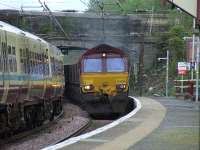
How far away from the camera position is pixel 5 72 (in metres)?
18.1

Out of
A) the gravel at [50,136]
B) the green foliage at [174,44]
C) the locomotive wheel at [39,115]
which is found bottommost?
the gravel at [50,136]

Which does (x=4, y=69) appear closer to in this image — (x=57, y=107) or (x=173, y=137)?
(x=173, y=137)

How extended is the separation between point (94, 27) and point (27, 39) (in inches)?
1457

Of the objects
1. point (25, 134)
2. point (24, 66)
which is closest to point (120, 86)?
point (25, 134)

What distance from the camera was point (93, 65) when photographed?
36.5m

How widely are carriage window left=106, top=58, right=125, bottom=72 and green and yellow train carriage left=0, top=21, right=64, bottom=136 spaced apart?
251 inches

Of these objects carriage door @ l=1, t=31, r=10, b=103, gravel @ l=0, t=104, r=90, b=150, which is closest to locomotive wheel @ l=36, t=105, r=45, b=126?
gravel @ l=0, t=104, r=90, b=150

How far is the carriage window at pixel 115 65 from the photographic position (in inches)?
1426

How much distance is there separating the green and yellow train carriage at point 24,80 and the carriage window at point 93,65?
237 inches

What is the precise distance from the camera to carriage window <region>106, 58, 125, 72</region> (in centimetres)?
3622

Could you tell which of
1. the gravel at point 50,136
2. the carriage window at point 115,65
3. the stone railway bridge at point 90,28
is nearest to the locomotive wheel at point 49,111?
the gravel at point 50,136

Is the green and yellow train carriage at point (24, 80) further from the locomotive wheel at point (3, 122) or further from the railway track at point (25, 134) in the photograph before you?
the railway track at point (25, 134)

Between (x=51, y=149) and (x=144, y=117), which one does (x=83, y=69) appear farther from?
(x=51, y=149)

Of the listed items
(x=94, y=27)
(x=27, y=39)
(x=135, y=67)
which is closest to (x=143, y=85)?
(x=135, y=67)
